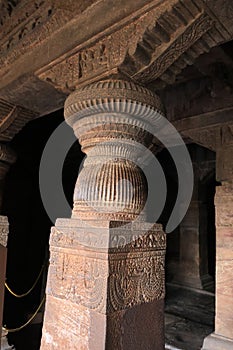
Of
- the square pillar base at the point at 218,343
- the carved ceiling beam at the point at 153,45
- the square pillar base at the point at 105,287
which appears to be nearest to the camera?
the square pillar base at the point at 105,287

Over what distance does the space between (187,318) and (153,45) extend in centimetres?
467

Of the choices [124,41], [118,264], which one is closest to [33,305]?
[118,264]

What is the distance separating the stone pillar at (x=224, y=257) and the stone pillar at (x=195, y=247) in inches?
136

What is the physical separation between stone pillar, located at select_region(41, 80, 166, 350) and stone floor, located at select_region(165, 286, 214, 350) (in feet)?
8.78

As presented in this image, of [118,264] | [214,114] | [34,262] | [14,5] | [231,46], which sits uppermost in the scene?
[14,5]

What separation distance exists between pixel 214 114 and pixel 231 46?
71cm

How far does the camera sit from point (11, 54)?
91.4 inches

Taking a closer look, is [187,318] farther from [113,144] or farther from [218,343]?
[113,144]

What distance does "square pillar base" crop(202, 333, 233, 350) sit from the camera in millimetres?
2850

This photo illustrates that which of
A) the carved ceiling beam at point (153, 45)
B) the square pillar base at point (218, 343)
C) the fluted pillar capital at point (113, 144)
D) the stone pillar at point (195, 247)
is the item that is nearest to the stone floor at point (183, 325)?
the stone pillar at point (195, 247)

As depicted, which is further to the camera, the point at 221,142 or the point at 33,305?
the point at 33,305

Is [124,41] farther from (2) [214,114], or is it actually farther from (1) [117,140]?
(2) [214,114]

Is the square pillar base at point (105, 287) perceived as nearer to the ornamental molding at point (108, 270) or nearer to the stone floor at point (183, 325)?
the ornamental molding at point (108, 270)

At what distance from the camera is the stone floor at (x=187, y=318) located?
391cm
